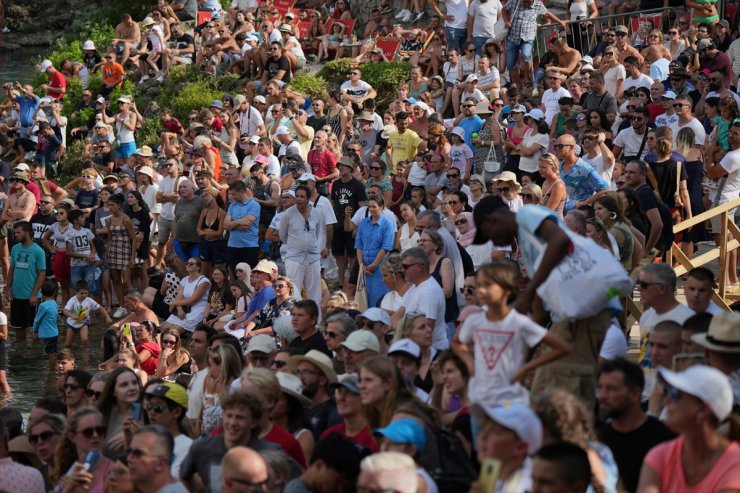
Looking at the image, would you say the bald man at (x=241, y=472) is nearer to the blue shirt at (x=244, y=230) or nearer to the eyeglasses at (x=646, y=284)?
the eyeglasses at (x=646, y=284)

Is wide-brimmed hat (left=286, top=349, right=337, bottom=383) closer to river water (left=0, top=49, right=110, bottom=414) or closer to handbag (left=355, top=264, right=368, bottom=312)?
handbag (left=355, top=264, right=368, bottom=312)

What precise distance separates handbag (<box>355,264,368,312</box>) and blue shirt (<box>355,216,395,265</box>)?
17 cm

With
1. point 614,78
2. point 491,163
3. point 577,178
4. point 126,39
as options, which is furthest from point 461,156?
point 126,39

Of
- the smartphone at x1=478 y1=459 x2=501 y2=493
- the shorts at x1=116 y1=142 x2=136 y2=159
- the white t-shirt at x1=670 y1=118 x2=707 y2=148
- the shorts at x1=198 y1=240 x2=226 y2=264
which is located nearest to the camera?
the smartphone at x1=478 y1=459 x2=501 y2=493

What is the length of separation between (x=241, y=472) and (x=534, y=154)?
1041 centimetres

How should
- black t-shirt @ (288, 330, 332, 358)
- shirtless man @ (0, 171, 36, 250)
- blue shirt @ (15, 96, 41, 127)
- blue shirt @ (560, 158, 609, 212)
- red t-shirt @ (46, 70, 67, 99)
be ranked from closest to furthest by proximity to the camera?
black t-shirt @ (288, 330, 332, 358) < blue shirt @ (560, 158, 609, 212) < shirtless man @ (0, 171, 36, 250) < blue shirt @ (15, 96, 41, 127) < red t-shirt @ (46, 70, 67, 99)

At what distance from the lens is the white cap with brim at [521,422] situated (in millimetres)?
5793

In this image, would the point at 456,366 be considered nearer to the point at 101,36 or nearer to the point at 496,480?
the point at 496,480

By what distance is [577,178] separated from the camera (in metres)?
13.8

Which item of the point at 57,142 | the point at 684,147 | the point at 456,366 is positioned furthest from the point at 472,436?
the point at 57,142

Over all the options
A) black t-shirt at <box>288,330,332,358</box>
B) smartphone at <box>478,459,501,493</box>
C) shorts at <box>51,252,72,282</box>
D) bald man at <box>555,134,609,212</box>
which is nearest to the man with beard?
smartphone at <box>478,459,501,493</box>

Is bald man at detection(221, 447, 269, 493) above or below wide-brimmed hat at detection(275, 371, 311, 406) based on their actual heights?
above

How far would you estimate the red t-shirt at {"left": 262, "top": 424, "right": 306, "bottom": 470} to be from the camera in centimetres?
773

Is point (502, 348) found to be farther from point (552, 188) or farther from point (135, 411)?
point (552, 188)
